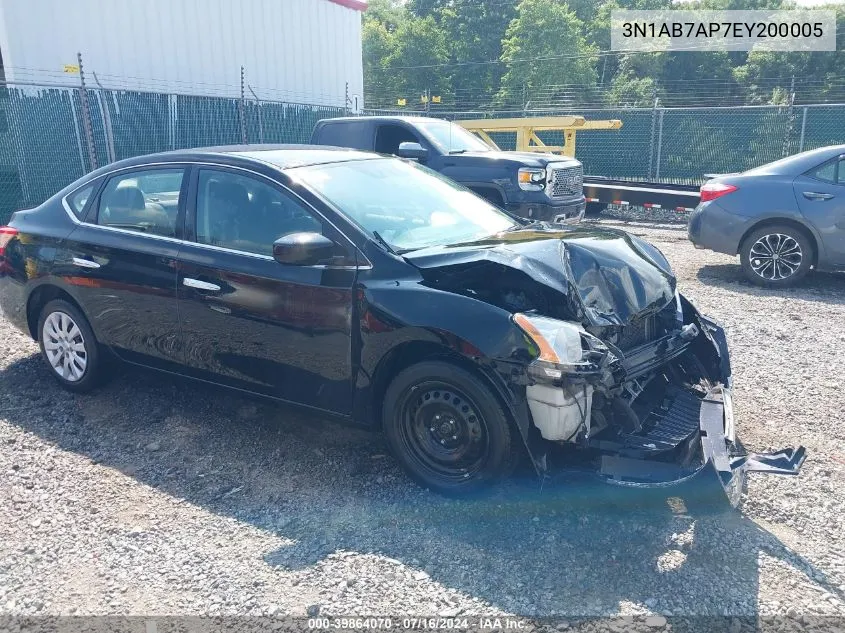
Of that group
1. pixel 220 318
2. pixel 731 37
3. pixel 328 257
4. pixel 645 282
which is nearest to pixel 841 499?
pixel 645 282

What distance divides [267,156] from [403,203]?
0.86 meters

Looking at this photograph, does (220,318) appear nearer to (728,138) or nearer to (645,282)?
(645,282)

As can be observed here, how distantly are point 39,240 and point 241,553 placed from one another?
2.95m

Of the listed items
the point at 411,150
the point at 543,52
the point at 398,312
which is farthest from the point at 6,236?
the point at 543,52

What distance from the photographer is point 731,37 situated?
39.5m

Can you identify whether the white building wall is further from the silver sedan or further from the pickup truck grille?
the silver sedan

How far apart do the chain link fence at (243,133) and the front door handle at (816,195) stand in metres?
8.25

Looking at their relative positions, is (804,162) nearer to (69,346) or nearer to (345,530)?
(345,530)

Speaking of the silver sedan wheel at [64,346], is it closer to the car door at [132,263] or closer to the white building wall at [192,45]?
the car door at [132,263]

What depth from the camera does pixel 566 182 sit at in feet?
35.3

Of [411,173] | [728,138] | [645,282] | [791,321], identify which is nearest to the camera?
[645,282]

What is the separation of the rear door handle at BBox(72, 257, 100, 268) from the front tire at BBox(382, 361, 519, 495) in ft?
7.47

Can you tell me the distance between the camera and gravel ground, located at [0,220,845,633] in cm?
295

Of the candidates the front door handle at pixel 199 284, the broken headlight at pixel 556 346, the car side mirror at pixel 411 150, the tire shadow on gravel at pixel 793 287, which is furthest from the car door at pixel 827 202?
the front door handle at pixel 199 284
